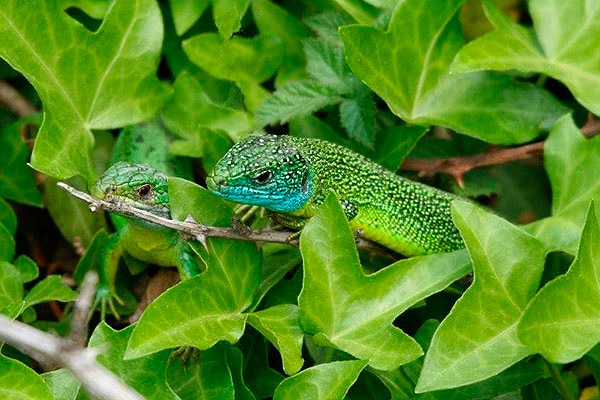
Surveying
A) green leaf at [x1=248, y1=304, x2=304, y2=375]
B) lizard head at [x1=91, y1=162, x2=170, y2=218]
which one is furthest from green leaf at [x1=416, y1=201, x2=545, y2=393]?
lizard head at [x1=91, y1=162, x2=170, y2=218]

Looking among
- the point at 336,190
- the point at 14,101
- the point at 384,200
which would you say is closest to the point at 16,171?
the point at 14,101

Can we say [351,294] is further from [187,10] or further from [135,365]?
[187,10]

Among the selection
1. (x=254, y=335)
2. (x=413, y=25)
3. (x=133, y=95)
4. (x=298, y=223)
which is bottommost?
(x=254, y=335)

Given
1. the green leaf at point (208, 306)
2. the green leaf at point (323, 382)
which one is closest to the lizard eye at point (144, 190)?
the green leaf at point (208, 306)

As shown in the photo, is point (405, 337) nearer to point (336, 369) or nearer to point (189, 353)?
point (336, 369)

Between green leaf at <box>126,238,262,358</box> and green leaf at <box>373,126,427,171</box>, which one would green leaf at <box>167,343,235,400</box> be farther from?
green leaf at <box>373,126,427,171</box>

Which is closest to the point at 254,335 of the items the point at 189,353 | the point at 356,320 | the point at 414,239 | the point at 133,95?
the point at 189,353

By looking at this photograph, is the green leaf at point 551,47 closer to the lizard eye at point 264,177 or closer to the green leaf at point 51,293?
the lizard eye at point 264,177
